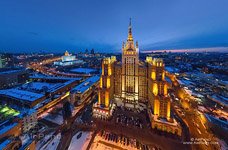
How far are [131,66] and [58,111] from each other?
35484 millimetres

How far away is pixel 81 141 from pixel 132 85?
29.1 metres

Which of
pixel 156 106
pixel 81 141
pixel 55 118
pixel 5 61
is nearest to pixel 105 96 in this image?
pixel 81 141

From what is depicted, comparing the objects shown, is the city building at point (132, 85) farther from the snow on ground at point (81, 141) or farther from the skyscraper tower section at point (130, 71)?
the snow on ground at point (81, 141)

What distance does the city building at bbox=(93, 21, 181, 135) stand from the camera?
4116cm

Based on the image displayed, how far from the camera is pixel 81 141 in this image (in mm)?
34438

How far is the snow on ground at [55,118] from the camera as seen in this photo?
142ft

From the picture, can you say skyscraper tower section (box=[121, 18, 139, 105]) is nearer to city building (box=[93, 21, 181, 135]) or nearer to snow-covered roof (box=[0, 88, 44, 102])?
city building (box=[93, 21, 181, 135])

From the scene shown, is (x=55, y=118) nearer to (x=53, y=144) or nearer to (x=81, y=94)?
(x=53, y=144)

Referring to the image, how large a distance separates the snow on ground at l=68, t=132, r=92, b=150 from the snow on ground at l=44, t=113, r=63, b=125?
10286 millimetres

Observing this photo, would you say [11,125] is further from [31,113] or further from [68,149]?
Answer: [68,149]

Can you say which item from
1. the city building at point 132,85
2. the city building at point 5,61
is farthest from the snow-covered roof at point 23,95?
the city building at point 5,61

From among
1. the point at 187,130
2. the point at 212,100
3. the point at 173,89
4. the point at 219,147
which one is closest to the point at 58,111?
the point at 187,130

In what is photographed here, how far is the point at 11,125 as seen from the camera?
32.9 meters

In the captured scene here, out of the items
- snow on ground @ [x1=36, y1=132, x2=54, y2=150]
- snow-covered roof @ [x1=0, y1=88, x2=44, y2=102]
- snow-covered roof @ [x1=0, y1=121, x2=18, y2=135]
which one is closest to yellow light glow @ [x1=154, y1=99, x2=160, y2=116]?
snow on ground @ [x1=36, y1=132, x2=54, y2=150]
